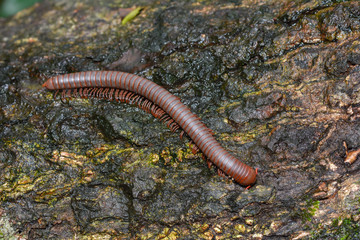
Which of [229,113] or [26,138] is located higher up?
[229,113]

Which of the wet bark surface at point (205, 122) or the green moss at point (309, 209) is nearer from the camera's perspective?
the green moss at point (309, 209)

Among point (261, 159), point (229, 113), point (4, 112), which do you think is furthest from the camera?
point (4, 112)

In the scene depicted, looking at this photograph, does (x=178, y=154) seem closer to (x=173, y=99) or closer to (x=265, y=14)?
(x=173, y=99)

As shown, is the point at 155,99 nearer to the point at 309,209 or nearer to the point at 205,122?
the point at 205,122

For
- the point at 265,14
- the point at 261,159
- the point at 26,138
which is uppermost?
the point at 265,14

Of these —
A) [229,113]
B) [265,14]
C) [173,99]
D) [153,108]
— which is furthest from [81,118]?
[265,14]

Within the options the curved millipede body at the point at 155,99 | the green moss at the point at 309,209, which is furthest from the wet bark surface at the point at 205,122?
the curved millipede body at the point at 155,99

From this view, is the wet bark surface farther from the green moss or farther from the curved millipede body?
the curved millipede body

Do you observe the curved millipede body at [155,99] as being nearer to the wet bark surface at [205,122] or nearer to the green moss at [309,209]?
the wet bark surface at [205,122]
